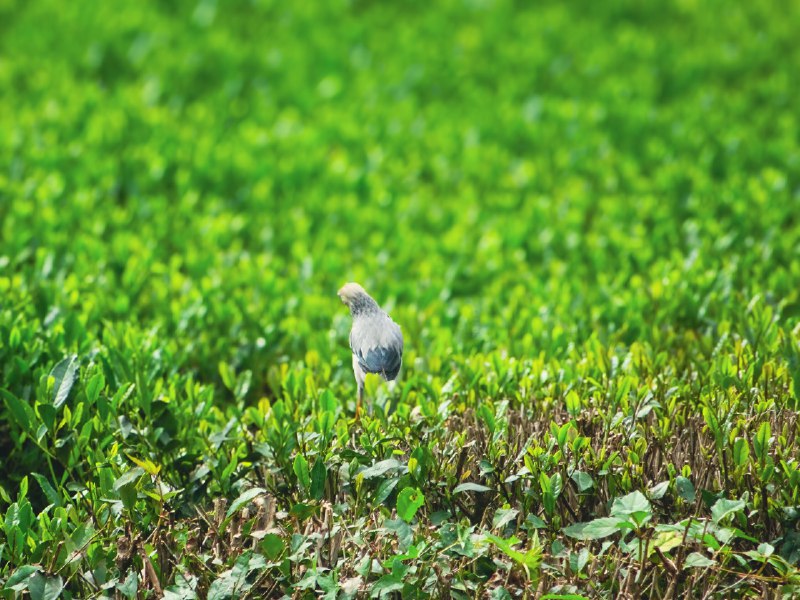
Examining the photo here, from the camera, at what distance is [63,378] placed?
356cm

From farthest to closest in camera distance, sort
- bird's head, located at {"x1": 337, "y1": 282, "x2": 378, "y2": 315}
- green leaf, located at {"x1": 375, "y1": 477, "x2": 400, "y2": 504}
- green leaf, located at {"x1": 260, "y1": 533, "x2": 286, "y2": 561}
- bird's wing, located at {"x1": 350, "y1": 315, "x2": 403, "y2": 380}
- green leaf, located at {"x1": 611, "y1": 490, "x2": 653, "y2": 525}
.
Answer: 1. bird's head, located at {"x1": 337, "y1": 282, "x2": 378, "y2": 315}
2. bird's wing, located at {"x1": 350, "y1": 315, "x2": 403, "y2": 380}
3. green leaf, located at {"x1": 375, "y1": 477, "x2": 400, "y2": 504}
4. green leaf, located at {"x1": 260, "y1": 533, "x2": 286, "y2": 561}
5. green leaf, located at {"x1": 611, "y1": 490, "x2": 653, "y2": 525}

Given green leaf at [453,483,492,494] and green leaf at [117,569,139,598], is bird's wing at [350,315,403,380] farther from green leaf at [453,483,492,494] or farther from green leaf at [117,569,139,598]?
Answer: green leaf at [117,569,139,598]

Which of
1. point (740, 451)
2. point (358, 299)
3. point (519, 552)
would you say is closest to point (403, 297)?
point (358, 299)

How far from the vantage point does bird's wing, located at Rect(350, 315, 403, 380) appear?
10.9ft

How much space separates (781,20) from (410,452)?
309 inches

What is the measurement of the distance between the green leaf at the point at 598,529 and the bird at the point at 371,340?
2.74 feet

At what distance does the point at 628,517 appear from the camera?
2918 mm

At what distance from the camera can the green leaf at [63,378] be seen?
3492 millimetres

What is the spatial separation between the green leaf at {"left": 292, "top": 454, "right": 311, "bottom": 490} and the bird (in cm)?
33

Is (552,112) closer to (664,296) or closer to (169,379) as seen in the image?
(664,296)

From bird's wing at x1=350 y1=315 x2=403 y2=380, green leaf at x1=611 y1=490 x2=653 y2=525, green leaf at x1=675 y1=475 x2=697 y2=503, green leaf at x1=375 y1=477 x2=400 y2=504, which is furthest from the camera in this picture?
bird's wing at x1=350 y1=315 x2=403 y2=380

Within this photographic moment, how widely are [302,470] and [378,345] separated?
0.49 m

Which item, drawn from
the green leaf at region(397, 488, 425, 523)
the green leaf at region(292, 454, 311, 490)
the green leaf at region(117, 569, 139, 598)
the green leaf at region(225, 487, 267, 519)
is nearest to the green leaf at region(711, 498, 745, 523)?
the green leaf at region(397, 488, 425, 523)

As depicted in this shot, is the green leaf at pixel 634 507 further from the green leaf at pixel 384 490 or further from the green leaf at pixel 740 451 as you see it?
the green leaf at pixel 384 490
